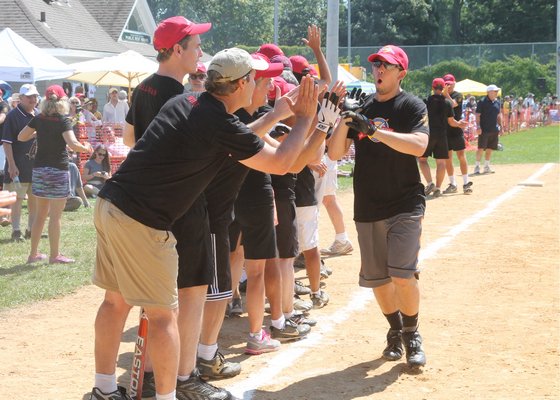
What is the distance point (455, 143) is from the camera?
17.6 m

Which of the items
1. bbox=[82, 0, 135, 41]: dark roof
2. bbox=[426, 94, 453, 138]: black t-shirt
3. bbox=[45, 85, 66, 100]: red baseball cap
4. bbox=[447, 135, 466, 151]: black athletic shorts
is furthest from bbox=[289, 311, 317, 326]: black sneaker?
bbox=[82, 0, 135, 41]: dark roof

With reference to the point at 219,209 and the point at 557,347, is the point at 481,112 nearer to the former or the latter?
the point at 557,347

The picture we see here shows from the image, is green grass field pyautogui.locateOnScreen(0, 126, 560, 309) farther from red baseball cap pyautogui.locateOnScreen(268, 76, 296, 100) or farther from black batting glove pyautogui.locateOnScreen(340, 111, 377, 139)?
black batting glove pyautogui.locateOnScreen(340, 111, 377, 139)

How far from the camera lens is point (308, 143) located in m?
5.07

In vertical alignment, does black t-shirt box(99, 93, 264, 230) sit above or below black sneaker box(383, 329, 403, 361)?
above

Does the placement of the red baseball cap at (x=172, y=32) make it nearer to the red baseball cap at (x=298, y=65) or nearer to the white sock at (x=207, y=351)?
the white sock at (x=207, y=351)

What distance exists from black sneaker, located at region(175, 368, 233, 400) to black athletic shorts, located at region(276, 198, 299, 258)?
187cm

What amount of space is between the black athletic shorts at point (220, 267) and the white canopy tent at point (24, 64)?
14.7m

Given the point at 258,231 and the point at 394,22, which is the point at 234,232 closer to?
the point at 258,231

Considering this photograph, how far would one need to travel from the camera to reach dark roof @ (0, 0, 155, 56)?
3166cm

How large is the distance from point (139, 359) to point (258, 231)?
1.65 m

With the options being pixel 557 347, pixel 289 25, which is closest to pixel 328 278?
pixel 557 347

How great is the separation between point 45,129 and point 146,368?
521cm

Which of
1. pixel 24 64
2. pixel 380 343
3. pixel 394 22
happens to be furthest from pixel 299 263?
pixel 394 22
